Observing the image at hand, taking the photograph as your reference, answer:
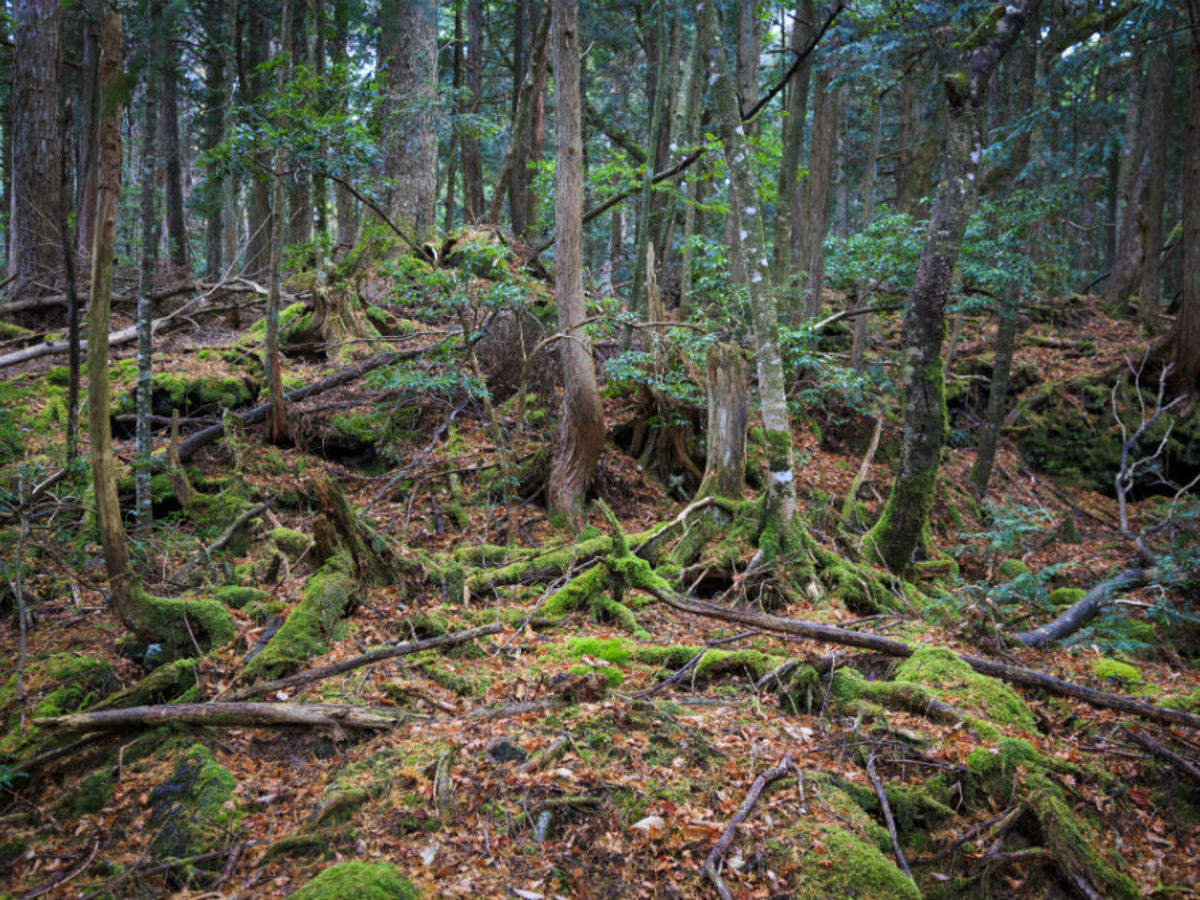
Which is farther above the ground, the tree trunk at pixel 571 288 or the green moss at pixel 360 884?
the tree trunk at pixel 571 288

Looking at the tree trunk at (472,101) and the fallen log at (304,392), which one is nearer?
the fallen log at (304,392)

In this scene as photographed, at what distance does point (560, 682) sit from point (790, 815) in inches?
62.7

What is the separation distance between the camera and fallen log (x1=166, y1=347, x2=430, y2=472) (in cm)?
888

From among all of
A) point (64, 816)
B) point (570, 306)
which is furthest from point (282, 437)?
point (64, 816)

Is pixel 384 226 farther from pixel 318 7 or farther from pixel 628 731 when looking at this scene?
pixel 628 731

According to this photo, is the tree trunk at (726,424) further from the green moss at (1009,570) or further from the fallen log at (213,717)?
the fallen log at (213,717)

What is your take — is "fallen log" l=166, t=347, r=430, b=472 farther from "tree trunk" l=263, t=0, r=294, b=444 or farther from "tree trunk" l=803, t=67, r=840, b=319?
"tree trunk" l=803, t=67, r=840, b=319

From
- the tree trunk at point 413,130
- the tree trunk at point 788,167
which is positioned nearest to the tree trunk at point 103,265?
the tree trunk at point 413,130

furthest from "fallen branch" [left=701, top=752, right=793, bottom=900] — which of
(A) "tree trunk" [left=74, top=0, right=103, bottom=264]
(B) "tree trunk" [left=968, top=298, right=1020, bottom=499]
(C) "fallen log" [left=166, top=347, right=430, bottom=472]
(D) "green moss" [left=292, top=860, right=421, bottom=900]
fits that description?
(B) "tree trunk" [left=968, top=298, right=1020, bottom=499]

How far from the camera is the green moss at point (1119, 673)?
4.95 metres

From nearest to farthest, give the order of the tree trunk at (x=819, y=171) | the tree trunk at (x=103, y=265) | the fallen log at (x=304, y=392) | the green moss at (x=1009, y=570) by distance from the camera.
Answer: the tree trunk at (x=103, y=265)
the green moss at (x=1009, y=570)
the fallen log at (x=304, y=392)
the tree trunk at (x=819, y=171)

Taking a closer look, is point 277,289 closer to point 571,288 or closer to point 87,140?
point 87,140

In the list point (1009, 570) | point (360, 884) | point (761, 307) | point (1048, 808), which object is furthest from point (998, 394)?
point (360, 884)

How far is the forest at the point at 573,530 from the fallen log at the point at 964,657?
0.11 ft
